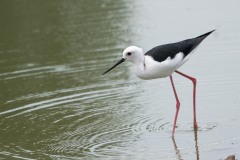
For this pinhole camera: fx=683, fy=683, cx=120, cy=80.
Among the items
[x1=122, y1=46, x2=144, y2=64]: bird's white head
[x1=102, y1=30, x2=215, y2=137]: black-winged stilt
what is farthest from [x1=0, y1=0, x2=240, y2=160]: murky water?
[x1=122, y1=46, x2=144, y2=64]: bird's white head

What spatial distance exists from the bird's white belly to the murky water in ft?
2.85

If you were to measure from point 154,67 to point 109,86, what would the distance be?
2931 mm

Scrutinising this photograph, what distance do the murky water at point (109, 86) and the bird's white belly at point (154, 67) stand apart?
870 millimetres

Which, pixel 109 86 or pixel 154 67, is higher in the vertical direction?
pixel 154 67

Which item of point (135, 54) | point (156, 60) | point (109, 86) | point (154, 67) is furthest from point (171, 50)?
point (109, 86)

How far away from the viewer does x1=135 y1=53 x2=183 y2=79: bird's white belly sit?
33.1 feet

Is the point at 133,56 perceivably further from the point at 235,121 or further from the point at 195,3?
the point at 195,3

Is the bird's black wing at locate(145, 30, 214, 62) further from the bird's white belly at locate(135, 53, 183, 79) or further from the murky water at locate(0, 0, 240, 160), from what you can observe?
the murky water at locate(0, 0, 240, 160)

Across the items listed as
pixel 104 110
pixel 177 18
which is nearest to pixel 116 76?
pixel 104 110

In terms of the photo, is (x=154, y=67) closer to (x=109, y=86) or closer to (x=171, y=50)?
(x=171, y=50)

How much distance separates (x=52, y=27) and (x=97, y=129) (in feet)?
27.2

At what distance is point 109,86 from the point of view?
1291cm

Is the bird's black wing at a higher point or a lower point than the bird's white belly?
higher

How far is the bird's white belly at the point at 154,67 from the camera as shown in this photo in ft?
33.1
